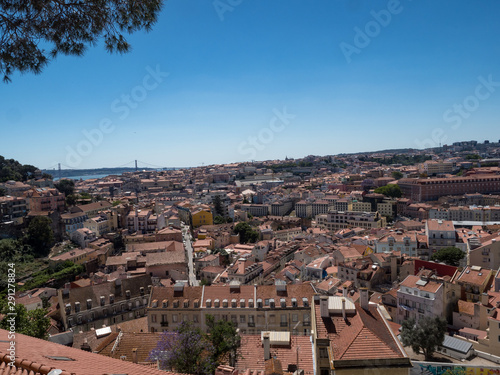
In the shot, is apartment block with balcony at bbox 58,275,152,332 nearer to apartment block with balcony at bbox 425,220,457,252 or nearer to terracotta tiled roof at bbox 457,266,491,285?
terracotta tiled roof at bbox 457,266,491,285

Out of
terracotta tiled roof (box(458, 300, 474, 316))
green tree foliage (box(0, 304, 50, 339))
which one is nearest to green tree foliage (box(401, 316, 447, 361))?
terracotta tiled roof (box(458, 300, 474, 316))

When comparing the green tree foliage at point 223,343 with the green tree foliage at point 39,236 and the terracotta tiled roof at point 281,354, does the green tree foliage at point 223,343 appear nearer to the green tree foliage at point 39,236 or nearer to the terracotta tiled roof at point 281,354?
the terracotta tiled roof at point 281,354

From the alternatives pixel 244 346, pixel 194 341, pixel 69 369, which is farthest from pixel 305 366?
pixel 69 369

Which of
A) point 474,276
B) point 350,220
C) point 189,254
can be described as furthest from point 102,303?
point 350,220

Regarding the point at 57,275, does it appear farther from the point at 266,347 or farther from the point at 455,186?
the point at 455,186

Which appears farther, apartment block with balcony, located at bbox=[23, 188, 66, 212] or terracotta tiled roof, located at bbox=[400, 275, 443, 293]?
apartment block with balcony, located at bbox=[23, 188, 66, 212]
